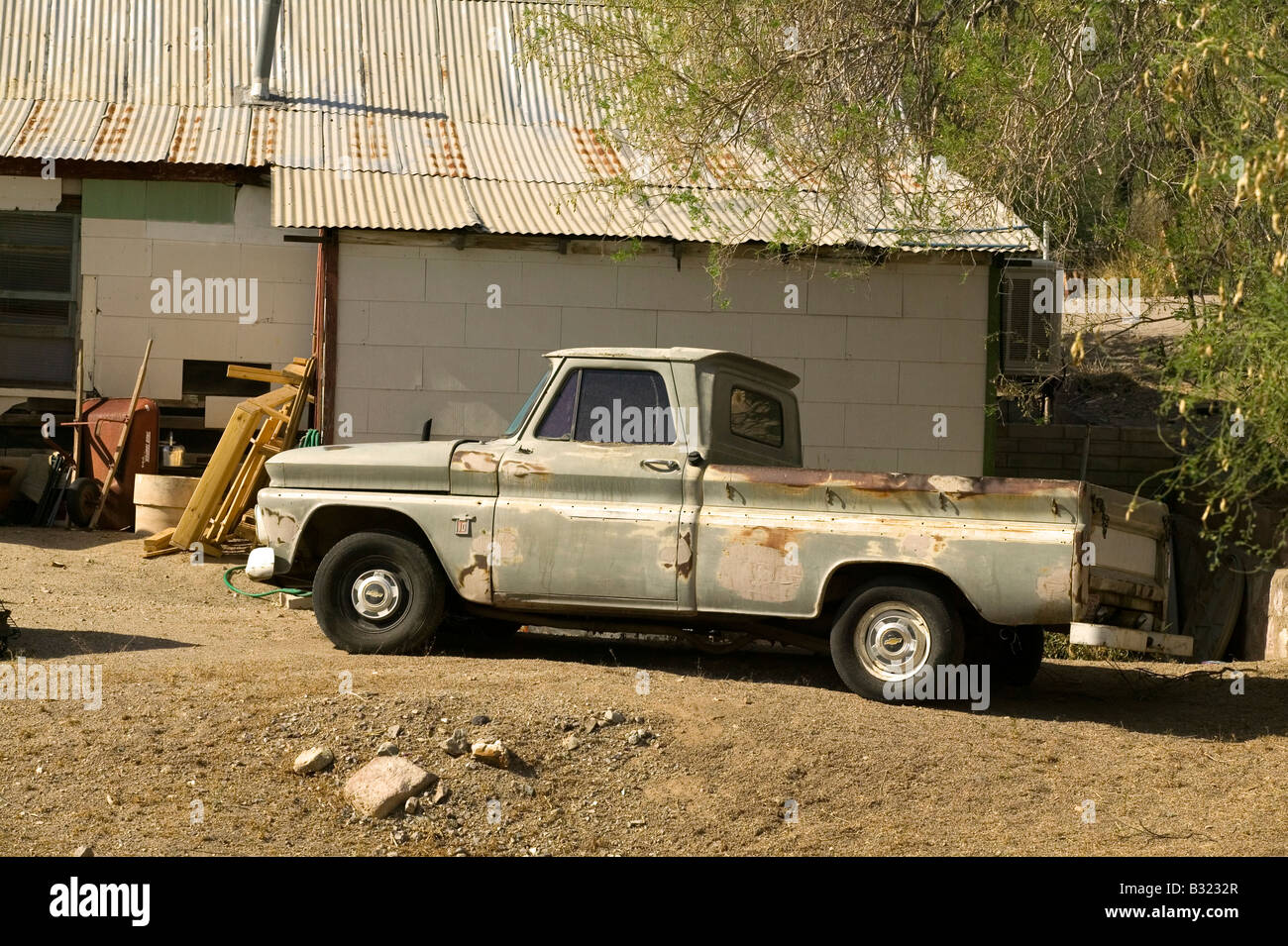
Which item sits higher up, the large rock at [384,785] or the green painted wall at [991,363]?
the green painted wall at [991,363]

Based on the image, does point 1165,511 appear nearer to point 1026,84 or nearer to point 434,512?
point 1026,84

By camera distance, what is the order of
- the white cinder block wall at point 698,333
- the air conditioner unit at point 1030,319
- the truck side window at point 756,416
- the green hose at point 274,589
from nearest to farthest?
the truck side window at point 756,416
the green hose at point 274,589
the white cinder block wall at point 698,333
the air conditioner unit at point 1030,319

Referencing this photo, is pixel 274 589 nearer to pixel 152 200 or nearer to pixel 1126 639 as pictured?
pixel 152 200

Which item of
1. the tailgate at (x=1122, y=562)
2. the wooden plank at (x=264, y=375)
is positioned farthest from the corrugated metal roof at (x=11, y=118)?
the tailgate at (x=1122, y=562)

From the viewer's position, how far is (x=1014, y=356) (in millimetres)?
14906

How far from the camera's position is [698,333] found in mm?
12953

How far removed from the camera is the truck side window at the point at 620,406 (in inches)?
319

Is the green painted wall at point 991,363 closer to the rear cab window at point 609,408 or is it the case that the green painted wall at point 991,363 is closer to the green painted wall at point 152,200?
the rear cab window at point 609,408

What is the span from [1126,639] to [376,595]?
414 centimetres

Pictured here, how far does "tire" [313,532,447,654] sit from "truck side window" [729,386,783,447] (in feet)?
6.41

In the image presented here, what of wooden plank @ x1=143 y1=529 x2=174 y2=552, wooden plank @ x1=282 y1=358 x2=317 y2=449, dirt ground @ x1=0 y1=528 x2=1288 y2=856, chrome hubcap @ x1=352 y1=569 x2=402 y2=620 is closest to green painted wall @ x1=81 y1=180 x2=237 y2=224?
wooden plank @ x1=282 y1=358 x2=317 y2=449

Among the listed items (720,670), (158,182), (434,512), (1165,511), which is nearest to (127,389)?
(158,182)

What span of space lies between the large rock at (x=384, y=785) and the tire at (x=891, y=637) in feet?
8.42

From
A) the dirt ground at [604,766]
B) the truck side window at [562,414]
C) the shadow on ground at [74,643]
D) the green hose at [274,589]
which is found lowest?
the dirt ground at [604,766]
